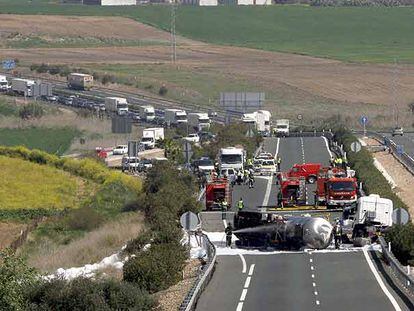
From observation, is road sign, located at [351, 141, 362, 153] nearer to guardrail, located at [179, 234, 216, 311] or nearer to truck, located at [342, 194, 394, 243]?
truck, located at [342, 194, 394, 243]

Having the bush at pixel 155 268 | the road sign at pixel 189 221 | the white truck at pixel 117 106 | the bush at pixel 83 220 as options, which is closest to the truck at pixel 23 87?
the white truck at pixel 117 106

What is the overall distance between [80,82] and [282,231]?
4002 inches

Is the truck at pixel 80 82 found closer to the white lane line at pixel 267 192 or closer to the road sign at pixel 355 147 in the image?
the road sign at pixel 355 147

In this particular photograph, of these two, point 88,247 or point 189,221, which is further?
point 88,247

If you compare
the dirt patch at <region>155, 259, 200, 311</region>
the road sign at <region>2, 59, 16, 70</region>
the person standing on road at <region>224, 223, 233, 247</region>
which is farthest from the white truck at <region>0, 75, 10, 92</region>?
the dirt patch at <region>155, 259, 200, 311</region>

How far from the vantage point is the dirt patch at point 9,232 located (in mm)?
60906

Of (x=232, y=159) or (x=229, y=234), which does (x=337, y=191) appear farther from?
(x=232, y=159)

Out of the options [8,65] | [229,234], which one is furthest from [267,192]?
[8,65]

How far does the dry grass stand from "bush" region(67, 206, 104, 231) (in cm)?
188

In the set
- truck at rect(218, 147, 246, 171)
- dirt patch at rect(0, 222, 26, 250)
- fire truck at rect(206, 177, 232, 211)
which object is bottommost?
dirt patch at rect(0, 222, 26, 250)

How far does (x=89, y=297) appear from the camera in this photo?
1182 inches

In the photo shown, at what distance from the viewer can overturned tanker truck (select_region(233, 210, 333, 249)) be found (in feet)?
147

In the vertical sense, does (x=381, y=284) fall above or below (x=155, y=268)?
below

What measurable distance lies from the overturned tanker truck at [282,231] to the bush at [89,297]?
13.9 metres
